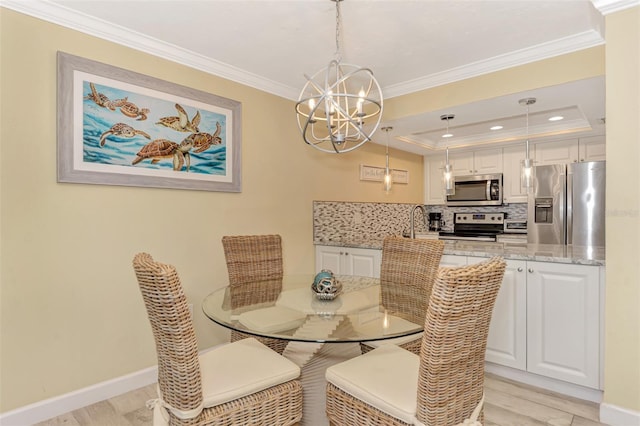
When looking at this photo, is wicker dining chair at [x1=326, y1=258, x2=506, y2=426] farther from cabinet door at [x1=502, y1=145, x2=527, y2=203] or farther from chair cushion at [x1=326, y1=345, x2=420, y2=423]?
cabinet door at [x1=502, y1=145, x2=527, y2=203]

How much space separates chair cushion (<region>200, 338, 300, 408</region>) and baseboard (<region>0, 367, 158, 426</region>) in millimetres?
1089

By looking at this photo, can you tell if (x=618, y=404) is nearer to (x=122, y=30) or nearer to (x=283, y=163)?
(x=283, y=163)

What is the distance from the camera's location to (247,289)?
2.25 metres

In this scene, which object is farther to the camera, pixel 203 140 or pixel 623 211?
pixel 203 140

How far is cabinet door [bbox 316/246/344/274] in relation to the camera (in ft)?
11.4

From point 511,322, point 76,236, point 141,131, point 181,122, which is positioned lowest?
point 511,322

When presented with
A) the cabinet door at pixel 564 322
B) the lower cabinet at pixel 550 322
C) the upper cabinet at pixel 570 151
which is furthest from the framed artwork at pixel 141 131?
the upper cabinet at pixel 570 151

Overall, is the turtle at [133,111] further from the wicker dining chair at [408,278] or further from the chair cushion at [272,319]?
the wicker dining chair at [408,278]

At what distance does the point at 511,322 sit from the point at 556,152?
279cm

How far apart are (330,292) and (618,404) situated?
167 cm

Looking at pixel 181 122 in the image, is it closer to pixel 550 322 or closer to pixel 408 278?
pixel 408 278

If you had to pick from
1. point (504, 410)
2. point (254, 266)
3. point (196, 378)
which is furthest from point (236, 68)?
point (504, 410)

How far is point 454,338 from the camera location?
1.12 m

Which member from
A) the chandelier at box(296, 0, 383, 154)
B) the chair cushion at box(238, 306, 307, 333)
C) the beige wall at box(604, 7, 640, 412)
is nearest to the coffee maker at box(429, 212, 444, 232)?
the chandelier at box(296, 0, 383, 154)
